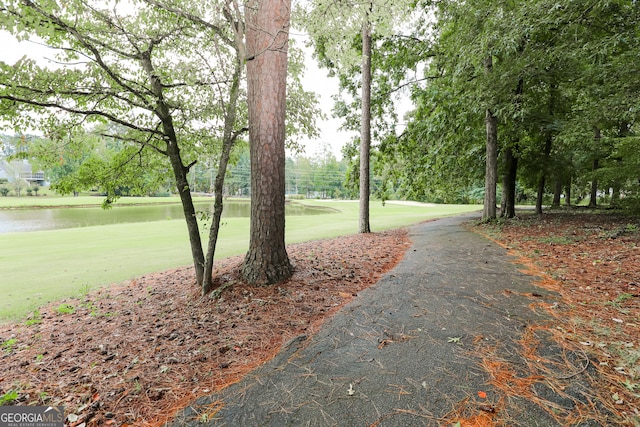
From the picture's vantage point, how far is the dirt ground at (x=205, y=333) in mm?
1979

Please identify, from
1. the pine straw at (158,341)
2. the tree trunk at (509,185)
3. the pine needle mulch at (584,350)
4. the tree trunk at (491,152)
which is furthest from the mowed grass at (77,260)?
the tree trunk at (509,185)

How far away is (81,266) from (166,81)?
6.27 metres

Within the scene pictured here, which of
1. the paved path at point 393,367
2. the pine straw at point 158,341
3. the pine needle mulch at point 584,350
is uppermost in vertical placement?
the pine needle mulch at point 584,350

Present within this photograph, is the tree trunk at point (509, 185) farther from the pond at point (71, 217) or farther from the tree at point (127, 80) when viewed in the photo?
the pond at point (71, 217)

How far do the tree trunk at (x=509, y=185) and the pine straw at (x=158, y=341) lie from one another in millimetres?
9486

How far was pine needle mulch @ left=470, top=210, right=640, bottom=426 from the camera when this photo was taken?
167 cm

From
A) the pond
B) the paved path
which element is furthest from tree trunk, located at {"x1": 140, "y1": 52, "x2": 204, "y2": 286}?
the pond

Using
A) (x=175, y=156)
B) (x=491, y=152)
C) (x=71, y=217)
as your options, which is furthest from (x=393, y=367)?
(x=71, y=217)

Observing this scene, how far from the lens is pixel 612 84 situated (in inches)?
235

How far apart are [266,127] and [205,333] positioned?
2.55 meters

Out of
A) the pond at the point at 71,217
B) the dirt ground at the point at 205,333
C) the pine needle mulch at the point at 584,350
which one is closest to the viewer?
the pine needle mulch at the point at 584,350

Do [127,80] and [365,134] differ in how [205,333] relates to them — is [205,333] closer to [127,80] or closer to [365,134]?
[127,80]

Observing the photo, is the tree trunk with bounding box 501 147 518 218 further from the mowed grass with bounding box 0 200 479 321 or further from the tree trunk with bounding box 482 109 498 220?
the mowed grass with bounding box 0 200 479 321

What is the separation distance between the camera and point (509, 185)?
11719mm
